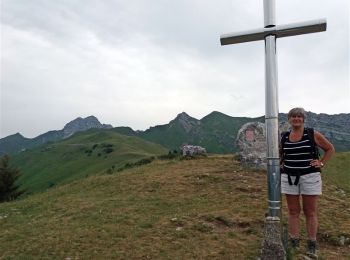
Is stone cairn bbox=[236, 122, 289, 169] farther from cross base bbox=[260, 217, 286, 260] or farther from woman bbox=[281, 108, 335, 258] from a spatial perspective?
cross base bbox=[260, 217, 286, 260]

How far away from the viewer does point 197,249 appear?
30.4 feet

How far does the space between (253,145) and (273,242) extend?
16480mm

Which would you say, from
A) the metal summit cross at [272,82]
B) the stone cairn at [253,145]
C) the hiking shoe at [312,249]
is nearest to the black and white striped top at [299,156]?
the metal summit cross at [272,82]

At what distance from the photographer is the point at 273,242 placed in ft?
23.9

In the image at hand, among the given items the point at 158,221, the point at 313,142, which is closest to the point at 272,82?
the point at 313,142

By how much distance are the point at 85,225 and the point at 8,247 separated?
2.24 meters

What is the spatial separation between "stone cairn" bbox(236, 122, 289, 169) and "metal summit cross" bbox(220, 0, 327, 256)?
49.6 ft

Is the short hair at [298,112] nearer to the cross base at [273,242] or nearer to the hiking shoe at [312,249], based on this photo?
the cross base at [273,242]

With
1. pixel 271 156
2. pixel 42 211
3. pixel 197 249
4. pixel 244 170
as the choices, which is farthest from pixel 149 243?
pixel 244 170

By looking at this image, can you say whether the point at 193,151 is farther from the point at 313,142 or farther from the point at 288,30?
the point at 288,30

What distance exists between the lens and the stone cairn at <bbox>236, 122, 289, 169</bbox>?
2291 centimetres

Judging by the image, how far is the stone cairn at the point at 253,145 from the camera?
22906 mm

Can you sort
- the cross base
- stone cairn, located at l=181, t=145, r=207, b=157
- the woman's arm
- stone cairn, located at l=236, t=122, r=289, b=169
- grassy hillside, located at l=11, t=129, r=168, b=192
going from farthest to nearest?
grassy hillside, located at l=11, t=129, r=168, b=192, stone cairn, located at l=181, t=145, r=207, b=157, stone cairn, located at l=236, t=122, r=289, b=169, the woman's arm, the cross base

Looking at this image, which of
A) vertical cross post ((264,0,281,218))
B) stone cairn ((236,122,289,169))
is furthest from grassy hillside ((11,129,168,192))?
vertical cross post ((264,0,281,218))
